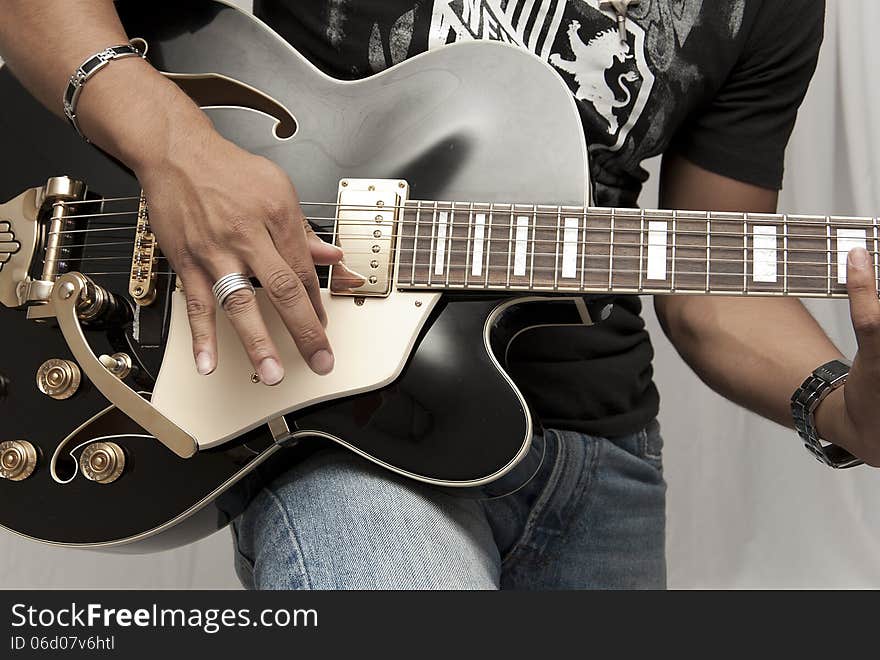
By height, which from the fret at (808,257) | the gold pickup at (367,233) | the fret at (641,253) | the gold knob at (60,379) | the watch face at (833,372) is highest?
the fret at (808,257)

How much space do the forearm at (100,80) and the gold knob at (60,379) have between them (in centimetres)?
21

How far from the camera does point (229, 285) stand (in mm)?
698

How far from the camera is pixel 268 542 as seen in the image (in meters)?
0.76

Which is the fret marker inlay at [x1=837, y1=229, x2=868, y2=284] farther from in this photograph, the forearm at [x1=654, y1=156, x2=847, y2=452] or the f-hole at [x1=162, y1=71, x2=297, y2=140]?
the f-hole at [x1=162, y1=71, x2=297, y2=140]

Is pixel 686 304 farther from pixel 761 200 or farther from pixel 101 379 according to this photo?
pixel 101 379

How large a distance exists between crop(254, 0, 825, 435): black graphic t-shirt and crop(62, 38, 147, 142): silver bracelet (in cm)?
21

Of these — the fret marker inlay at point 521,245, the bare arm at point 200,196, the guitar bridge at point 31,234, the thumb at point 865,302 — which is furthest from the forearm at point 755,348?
the guitar bridge at point 31,234

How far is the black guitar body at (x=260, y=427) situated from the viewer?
29.7 inches

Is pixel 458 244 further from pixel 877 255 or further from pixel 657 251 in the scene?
pixel 877 255

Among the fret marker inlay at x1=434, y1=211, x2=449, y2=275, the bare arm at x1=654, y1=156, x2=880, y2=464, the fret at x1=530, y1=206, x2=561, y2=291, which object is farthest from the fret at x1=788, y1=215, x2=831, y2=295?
the fret marker inlay at x1=434, y1=211, x2=449, y2=275

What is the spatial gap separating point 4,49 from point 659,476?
86 cm

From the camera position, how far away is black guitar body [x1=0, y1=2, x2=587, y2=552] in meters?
0.75

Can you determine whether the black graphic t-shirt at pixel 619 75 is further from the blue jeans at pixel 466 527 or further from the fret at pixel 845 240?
the fret at pixel 845 240
